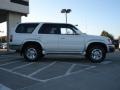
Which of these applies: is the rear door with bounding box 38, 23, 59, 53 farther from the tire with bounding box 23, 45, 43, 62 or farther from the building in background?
the building in background

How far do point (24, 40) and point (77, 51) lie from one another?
2.74 m

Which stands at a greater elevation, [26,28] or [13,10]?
[13,10]

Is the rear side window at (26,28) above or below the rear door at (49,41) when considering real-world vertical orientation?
above

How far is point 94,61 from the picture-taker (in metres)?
15.9

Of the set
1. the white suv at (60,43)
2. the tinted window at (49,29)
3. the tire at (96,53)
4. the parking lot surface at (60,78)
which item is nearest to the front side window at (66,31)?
the white suv at (60,43)

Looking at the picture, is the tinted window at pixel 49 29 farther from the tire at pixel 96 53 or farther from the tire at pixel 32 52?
the tire at pixel 96 53

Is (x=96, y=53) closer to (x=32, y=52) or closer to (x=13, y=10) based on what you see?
(x=32, y=52)

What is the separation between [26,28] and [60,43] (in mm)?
1978

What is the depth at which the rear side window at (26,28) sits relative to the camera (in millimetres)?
16375

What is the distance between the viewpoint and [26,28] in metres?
16.5

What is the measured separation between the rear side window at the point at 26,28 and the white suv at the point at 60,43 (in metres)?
0.08

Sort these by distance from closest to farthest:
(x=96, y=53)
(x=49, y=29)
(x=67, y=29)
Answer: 1. (x=96, y=53)
2. (x=67, y=29)
3. (x=49, y=29)

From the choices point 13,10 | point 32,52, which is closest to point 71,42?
point 32,52

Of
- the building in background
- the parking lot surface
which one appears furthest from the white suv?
the building in background
